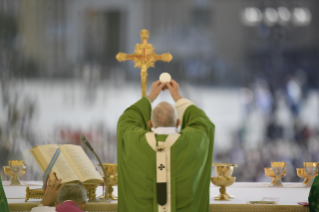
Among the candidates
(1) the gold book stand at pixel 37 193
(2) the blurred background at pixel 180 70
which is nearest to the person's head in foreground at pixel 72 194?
(1) the gold book stand at pixel 37 193

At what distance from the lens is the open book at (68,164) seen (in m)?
3.05

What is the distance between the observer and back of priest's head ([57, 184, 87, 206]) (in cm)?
263

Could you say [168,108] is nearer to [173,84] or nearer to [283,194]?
[173,84]

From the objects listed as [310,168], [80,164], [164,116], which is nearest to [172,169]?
[164,116]

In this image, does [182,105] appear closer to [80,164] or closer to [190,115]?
[190,115]

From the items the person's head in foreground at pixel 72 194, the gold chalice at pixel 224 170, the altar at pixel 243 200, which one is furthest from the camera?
the gold chalice at pixel 224 170

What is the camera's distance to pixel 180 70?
6.74 meters

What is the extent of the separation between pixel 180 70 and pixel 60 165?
12.8 ft

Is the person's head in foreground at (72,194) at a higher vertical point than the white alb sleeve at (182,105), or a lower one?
lower

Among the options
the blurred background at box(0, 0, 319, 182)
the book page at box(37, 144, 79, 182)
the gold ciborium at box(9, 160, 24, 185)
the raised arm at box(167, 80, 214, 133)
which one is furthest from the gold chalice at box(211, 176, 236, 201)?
the blurred background at box(0, 0, 319, 182)

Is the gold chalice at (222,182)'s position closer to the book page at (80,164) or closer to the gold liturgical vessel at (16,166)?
the book page at (80,164)

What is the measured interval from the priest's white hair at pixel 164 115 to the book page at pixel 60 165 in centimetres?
81

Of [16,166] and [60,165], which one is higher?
[60,165]

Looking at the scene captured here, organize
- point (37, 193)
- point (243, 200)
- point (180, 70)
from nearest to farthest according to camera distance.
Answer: point (37, 193), point (243, 200), point (180, 70)
